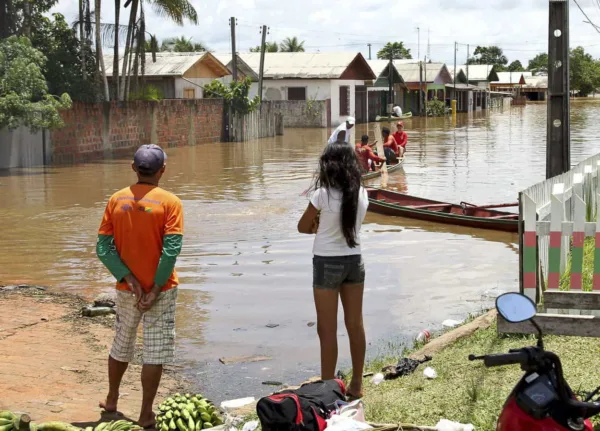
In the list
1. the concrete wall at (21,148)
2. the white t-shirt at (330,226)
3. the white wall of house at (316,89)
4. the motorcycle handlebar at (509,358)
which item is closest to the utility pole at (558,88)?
the white t-shirt at (330,226)

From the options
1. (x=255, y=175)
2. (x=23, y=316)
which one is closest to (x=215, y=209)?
(x=255, y=175)

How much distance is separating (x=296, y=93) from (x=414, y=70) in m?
21.3

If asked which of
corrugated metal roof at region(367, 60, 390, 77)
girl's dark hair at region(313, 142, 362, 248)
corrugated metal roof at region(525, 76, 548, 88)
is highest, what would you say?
corrugated metal roof at region(525, 76, 548, 88)

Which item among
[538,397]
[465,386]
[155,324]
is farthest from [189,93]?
[538,397]

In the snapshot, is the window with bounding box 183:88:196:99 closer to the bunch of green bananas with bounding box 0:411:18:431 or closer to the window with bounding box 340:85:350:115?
the window with bounding box 340:85:350:115

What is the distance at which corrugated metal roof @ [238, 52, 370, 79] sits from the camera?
4997cm

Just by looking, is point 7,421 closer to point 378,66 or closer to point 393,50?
point 378,66

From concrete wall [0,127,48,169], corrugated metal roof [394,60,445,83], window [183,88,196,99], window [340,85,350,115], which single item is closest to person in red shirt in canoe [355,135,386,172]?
concrete wall [0,127,48,169]

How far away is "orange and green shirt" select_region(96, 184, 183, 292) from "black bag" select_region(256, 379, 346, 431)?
3.86 ft

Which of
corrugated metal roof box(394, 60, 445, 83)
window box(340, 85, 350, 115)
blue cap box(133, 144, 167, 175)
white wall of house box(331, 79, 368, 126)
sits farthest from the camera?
corrugated metal roof box(394, 60, 445, 83)

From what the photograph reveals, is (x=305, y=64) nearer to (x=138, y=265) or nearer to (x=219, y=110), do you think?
(x=219, y=110)

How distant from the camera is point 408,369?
6.54 metres

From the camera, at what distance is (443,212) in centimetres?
1608

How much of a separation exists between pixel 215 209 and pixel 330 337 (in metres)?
13.4
